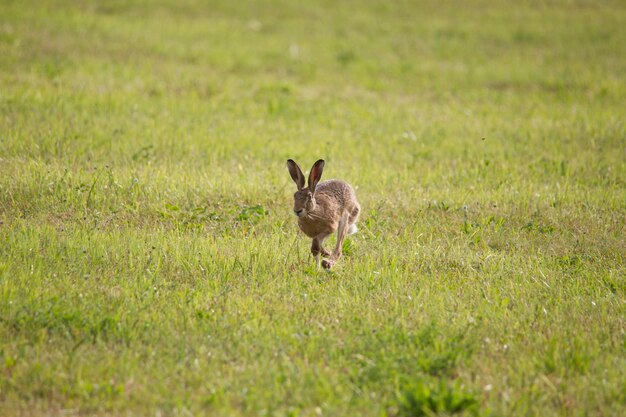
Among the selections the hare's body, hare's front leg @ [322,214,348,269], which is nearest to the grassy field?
hare's front leg @ [322,214,348,269]

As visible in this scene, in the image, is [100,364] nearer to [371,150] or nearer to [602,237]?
[602,237]

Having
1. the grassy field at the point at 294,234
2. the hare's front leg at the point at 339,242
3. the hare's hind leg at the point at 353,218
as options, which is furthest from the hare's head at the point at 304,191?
the hare's hind leg at the point at 353,218

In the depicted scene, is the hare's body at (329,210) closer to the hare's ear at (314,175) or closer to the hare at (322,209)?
the hare at (322,209)

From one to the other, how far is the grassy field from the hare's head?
70 centimetres

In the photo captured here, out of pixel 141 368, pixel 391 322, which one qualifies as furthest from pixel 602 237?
pixel 141 368

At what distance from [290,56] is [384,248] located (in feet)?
39.3

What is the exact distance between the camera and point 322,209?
757cm

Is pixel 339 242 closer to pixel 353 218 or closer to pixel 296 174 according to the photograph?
pixel 353 218

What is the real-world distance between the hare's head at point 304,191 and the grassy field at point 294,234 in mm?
698

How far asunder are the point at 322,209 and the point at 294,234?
4.10 feet

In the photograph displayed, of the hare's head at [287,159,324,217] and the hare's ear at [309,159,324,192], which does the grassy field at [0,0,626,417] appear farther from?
the hare's ear at [309,159,324,192]

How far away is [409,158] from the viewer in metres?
12.3

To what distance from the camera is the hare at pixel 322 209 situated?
7234 millimetres

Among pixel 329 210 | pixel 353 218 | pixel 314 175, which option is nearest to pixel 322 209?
pixel 329 210
